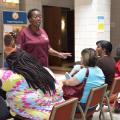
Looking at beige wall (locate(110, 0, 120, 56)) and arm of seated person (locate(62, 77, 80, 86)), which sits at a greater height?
beige wall (locate(110, 0, 120, 56))

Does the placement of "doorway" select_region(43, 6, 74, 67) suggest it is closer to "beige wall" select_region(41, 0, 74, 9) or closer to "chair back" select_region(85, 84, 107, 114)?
"beige wall" select_region(41, 0, 74, 9)

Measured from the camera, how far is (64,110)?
2.58m

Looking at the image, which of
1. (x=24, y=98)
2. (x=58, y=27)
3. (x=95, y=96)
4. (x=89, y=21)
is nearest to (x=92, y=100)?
(x=95, y=96)

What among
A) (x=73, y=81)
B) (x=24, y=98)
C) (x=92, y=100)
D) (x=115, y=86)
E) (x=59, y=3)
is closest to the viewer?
(x=24, y=98)

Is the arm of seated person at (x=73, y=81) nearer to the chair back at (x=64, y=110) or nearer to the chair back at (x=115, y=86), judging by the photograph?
the chair back at (x=115, y=86)

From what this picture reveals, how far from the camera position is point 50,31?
11.7 meters

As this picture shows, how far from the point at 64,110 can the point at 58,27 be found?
918cm

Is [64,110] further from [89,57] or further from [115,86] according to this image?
[115,86]

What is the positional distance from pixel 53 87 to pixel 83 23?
168 inches

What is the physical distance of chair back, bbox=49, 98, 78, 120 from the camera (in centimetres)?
242

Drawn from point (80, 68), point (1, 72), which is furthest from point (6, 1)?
point (1, 72)

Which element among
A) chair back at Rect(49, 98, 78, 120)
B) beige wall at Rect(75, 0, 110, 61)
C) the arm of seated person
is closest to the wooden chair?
chair back at Rect(49, 98, 78, 120)

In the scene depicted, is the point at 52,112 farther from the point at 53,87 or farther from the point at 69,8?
the point at 69,8

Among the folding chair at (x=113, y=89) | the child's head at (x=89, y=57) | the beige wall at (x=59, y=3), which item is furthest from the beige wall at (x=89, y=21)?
the beige wall at (x=59, y=3)
